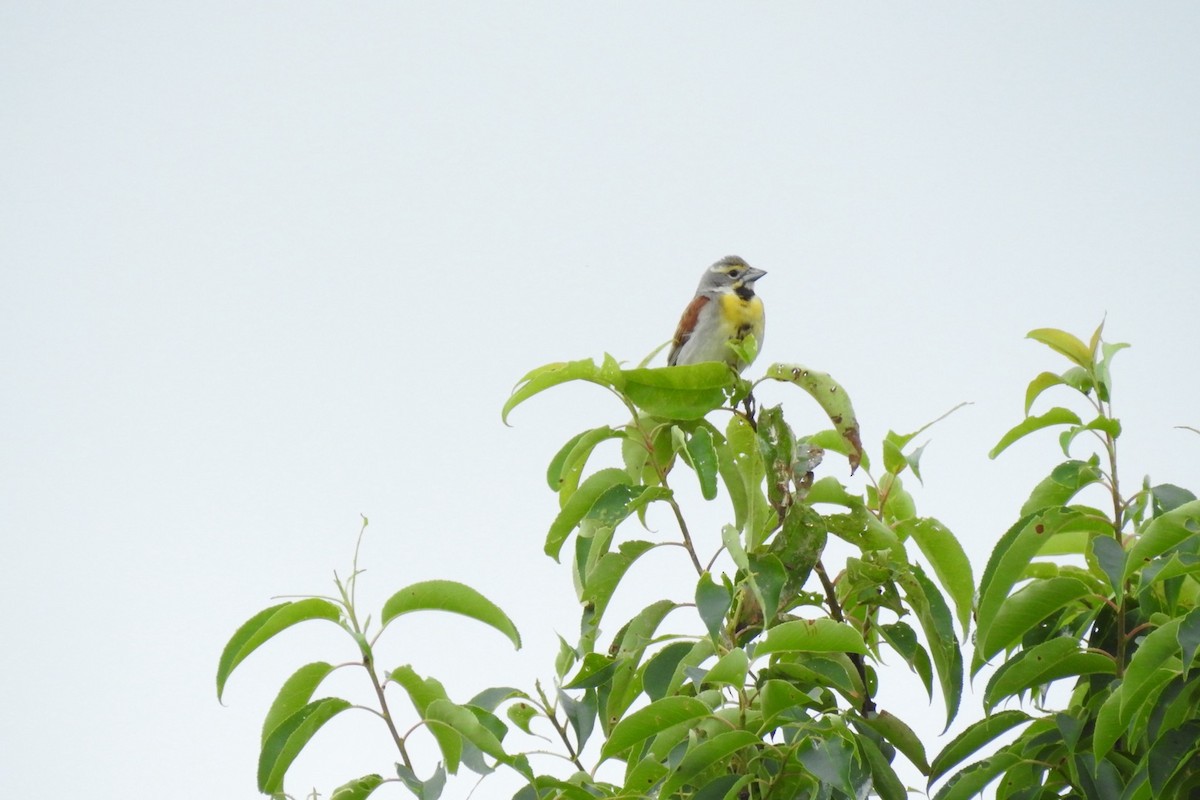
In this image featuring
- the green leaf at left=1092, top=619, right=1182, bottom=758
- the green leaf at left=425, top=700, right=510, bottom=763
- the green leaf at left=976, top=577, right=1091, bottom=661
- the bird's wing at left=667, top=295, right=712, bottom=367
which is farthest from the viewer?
the bird's wing at left=667, top=295, right=712, bottom=367

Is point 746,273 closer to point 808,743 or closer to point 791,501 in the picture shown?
point 791,501

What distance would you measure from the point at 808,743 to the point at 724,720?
0.22 m

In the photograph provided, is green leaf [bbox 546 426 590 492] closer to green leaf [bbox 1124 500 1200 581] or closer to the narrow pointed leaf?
the narrow pointed leaf

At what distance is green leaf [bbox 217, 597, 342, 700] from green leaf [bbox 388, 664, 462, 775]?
0.22m

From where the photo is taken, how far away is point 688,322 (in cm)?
788

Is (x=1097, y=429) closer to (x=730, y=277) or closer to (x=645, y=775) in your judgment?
(x=645, y=775)

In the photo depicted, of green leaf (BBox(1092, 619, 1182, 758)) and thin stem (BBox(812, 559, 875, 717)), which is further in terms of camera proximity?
thin stem (BBox(812, 559, 875, 717))

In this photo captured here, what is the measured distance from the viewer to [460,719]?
2566mm

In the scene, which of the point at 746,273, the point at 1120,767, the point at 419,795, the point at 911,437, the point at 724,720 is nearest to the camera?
the point at 419,795

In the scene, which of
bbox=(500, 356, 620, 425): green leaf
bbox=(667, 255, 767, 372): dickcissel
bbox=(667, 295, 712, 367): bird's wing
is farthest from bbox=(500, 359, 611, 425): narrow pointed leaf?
bbox=(667, 295, 712, 367): bird's wing

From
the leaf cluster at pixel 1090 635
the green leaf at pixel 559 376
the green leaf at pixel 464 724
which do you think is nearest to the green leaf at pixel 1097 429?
the leaf cluster at pixel 1090 635

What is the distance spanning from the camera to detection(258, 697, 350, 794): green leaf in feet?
8.51

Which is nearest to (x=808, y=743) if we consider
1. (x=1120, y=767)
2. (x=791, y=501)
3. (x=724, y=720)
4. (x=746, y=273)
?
(x=724, y=720)

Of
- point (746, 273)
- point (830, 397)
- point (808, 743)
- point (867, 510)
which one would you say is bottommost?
point (808, 743)
